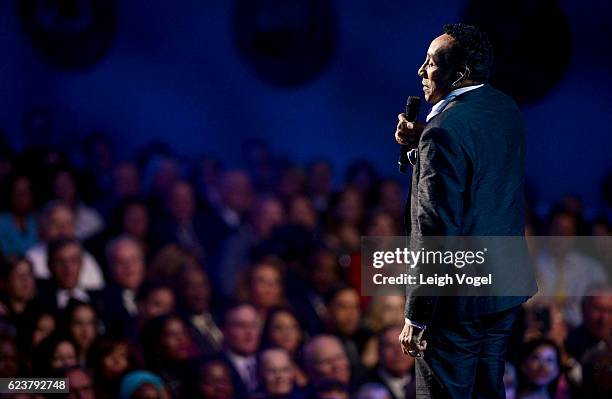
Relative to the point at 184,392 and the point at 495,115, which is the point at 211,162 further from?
the point at 495,115

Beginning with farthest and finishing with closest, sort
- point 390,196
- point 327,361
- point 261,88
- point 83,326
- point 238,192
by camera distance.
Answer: point 261,88 < point 390,196 < point 238,192 < point 327,361 < point 83,326

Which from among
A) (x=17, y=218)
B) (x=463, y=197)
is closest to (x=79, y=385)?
(x=17, y=218)

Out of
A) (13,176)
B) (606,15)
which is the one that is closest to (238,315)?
(13,176)

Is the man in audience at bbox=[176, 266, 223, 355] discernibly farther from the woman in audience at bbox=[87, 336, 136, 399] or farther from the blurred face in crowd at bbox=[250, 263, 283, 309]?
the woman in audience at bbox=[87, 336, 136, 399]

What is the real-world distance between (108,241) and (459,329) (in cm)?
244

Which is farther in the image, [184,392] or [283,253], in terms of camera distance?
[283,253]

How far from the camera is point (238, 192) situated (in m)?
4.84

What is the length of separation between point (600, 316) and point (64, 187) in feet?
8.23

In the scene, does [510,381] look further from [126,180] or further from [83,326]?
[126,180]

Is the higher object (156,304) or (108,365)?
(156,304)

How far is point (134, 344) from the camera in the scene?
3.78m

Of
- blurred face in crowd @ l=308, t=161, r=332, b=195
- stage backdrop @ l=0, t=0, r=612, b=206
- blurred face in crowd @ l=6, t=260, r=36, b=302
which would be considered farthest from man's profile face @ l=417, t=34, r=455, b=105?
stage backdrop @ l=0, t=0, r=612, b=206

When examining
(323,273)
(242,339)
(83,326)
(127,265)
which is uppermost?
(127,265)

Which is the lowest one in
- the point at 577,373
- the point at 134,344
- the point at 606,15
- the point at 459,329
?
the point at 577,373
